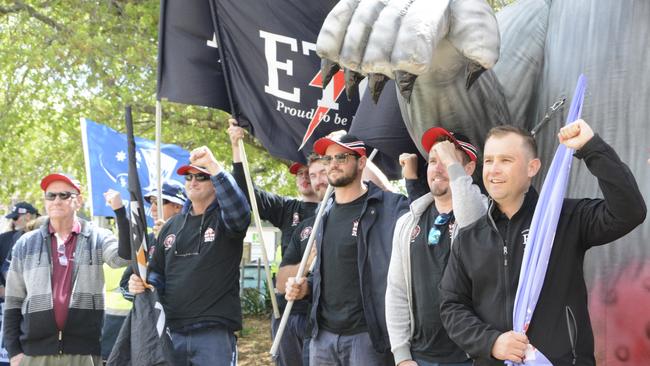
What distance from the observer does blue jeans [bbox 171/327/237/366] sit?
513 cm

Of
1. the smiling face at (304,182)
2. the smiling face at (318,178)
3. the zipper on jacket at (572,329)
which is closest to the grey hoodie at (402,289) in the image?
the zipper on jacket at (572,329)

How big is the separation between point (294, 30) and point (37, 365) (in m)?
2.92

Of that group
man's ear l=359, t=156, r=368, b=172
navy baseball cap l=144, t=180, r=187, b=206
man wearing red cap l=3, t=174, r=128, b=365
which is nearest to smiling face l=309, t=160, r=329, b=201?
man's ear l=359, t=156, r=368, b=172

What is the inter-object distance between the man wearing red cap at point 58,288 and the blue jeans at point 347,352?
5.85 ft

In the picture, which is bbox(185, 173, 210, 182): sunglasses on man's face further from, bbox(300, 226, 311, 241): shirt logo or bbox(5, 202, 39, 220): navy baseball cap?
bbox(5, 202, 39, 220): navy baseball cap

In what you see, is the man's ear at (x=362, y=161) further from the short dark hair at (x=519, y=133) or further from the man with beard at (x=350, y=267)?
the short dark hair at (x=519, y=133)

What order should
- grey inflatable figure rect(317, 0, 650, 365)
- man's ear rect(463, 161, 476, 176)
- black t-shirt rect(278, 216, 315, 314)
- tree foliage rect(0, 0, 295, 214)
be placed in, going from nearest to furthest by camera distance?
grey inflatable figure rect(317, 0, 650, 365)
man's ear rect(463, 161, 476, 176)
black t-shirt rect(278, 216, 315, 314)
tree foliage rect(0, 0, 295, 214)

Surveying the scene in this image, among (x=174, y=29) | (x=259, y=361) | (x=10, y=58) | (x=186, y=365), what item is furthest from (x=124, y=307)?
(x=10, y=58)

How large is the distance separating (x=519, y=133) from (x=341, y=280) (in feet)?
7.12

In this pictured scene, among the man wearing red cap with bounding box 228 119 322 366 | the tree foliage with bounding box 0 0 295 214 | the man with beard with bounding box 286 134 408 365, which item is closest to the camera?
the man with beard with bounding box 286 134 408 365

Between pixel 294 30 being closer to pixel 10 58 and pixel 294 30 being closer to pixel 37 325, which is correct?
pixel 37 325

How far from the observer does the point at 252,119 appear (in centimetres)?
501

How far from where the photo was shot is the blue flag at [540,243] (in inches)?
96.0

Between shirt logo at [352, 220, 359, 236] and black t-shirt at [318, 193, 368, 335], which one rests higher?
shirt logo at [352, 220, 359, 236]
